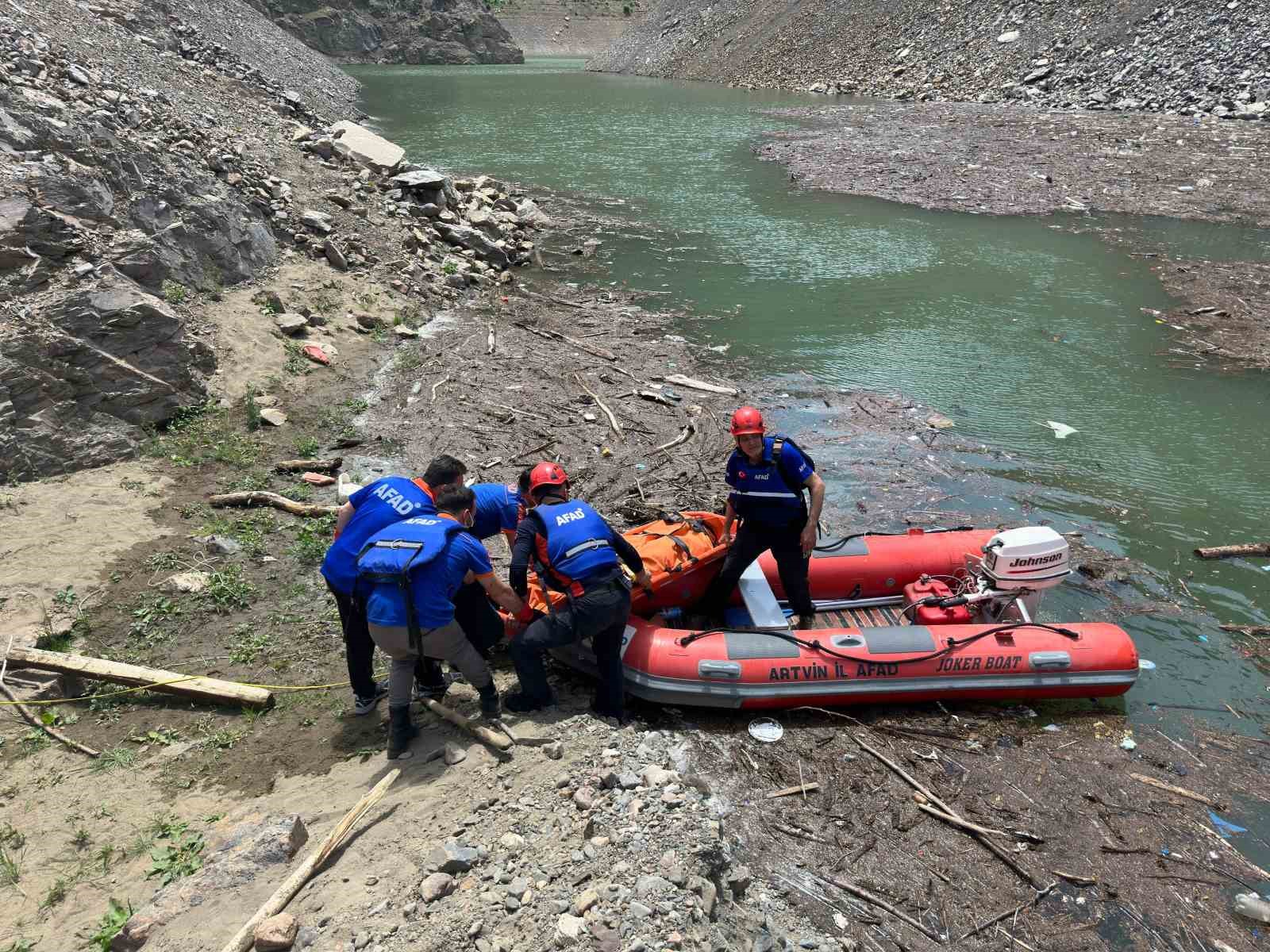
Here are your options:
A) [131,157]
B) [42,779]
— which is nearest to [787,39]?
[131,157]

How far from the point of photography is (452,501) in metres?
4.82

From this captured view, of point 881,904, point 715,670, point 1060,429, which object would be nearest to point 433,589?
point 715,670

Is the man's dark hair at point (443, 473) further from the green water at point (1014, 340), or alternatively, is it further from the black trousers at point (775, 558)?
the green water at point (1014, 340)

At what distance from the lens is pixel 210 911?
11.7ft

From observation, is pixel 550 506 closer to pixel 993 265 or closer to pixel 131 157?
pixel 131 157

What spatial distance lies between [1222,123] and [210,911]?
1197 inches

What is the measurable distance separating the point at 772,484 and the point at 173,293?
7.45m

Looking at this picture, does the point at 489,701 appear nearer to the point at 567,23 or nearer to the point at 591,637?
the point at 591,637

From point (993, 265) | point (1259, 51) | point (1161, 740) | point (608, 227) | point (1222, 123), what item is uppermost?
point (1259, 51)

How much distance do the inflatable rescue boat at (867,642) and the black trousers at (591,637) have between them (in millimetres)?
301

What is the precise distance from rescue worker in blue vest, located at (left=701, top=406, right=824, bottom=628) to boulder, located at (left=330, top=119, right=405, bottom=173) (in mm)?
12669

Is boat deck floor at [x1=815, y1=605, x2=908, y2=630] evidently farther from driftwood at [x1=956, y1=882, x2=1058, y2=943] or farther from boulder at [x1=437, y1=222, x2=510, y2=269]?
boulder at [x1=437, y1=222, x2=510, y2=269]

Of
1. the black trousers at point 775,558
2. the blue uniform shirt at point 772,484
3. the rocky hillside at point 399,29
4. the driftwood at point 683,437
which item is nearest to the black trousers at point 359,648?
the black trousers at point 775,558

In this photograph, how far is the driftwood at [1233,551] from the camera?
23.8 ft
